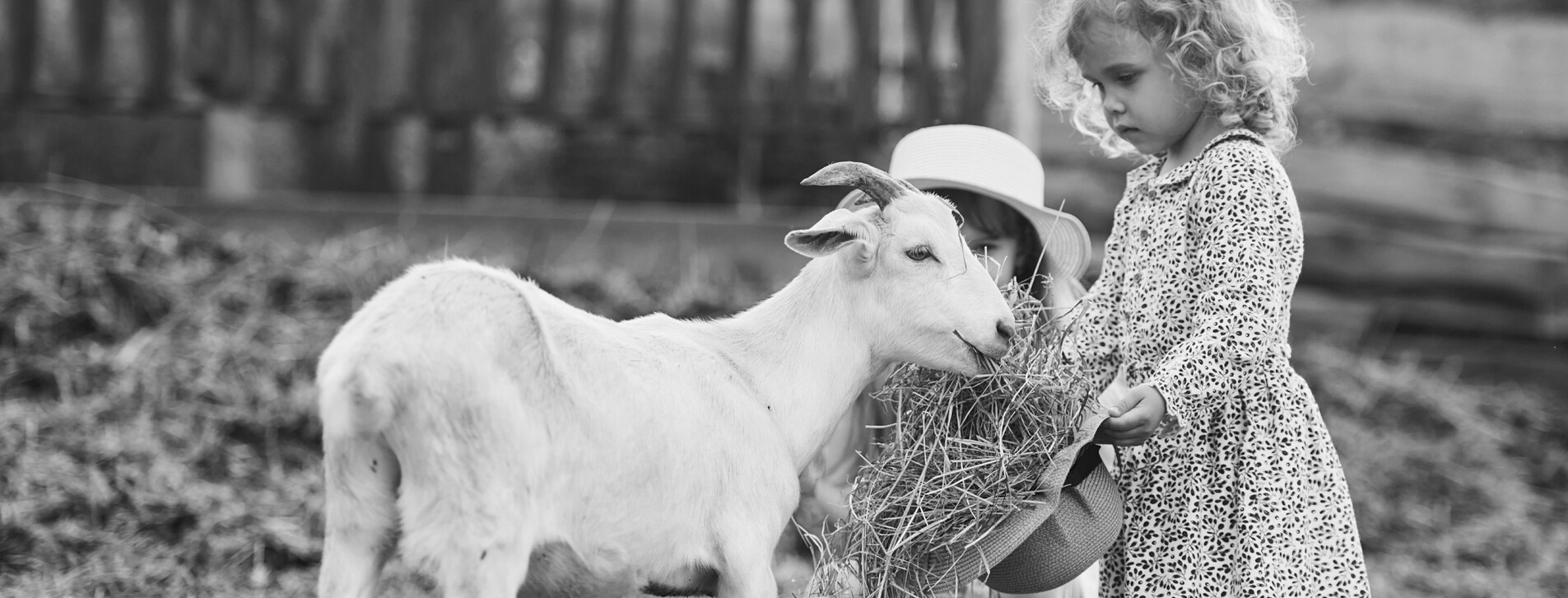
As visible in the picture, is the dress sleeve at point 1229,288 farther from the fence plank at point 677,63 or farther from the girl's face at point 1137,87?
the fence plank at point 677,63

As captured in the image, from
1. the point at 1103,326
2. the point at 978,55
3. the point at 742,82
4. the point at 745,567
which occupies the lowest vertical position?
the point at 745,567

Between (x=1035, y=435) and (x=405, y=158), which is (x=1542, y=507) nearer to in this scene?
(x=1035, y=435)

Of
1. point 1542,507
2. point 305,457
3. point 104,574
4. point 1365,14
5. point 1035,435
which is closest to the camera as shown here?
point 1035,435

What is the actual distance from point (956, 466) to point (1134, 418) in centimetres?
46

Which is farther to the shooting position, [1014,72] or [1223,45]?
[1014,72]

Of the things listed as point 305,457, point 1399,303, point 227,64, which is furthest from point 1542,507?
point 227,64

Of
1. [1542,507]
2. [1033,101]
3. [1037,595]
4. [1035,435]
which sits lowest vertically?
[1542,507]

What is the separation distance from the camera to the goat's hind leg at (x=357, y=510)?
2463mm

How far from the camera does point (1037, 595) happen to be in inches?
162

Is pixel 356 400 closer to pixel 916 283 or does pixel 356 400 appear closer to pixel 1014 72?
pixel 916 283

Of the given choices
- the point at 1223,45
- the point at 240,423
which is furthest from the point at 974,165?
the point at 240,423

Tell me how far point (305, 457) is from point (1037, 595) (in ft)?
10.9

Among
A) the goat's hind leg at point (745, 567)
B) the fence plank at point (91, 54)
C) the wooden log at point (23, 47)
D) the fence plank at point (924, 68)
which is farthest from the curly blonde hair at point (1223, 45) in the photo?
the wooden log at point (23, 47)

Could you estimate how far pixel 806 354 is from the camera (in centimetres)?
317
